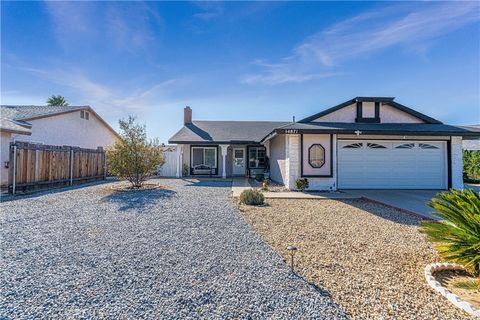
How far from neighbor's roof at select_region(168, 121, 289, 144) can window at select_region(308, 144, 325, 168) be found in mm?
6465

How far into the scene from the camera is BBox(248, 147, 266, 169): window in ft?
62.7

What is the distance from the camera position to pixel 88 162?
14.7 metres

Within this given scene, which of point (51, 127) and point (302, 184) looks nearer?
point (302, 184)

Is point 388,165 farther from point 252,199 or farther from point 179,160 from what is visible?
point 179,160

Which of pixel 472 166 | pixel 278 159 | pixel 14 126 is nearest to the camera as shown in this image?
pixel 14 126

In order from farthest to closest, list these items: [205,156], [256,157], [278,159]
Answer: [256,157]
[205,156]
[278,159]

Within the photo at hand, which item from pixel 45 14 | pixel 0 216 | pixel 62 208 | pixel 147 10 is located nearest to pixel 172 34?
pixel 147 10

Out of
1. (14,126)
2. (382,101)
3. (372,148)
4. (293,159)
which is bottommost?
(293,159)

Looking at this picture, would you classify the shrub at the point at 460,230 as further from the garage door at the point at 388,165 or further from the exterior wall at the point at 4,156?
the exterior wall at the point at 4,156

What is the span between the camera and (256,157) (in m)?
19.2

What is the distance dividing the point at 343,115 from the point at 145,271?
12.1 metres

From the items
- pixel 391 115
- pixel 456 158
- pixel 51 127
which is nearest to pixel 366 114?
pixel 391 115

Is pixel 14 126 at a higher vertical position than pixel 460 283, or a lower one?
higher

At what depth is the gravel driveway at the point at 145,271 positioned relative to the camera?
2.61 m
